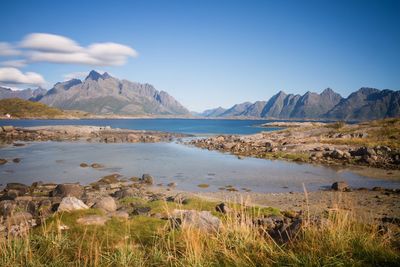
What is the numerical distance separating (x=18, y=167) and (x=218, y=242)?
39440 mm

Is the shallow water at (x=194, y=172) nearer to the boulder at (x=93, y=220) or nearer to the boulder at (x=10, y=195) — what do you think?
the boulder at (x=10, y=195)

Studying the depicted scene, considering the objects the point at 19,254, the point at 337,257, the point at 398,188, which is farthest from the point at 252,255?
the point at 398,188

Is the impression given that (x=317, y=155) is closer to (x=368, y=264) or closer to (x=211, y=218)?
(x=211, y=218)

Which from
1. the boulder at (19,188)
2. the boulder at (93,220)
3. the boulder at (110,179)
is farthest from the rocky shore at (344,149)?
the boulder at (93,220)

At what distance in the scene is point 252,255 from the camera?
7867 millimetres

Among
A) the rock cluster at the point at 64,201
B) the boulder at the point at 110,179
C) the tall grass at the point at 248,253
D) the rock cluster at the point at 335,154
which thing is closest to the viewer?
the tall grass at the point at 248,253

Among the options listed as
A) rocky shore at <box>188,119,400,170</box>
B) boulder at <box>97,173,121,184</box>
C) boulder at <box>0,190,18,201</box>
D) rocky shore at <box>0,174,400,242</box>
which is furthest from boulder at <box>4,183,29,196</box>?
rocky shore at <box>188,119,400,170</box>

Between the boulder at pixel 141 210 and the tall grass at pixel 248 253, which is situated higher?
the tall grass at pixel 248 253

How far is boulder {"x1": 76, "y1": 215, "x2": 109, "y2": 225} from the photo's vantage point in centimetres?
1324

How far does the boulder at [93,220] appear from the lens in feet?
43.4

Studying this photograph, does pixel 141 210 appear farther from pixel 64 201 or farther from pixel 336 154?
pixel 336 154

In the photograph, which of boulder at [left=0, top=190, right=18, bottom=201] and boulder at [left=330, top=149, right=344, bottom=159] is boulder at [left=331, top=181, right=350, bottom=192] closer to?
boulder at [left=330, top=149, right=344, bottom=159]

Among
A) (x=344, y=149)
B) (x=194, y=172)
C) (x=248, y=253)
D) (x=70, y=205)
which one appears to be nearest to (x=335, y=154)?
(x=344, y=149)

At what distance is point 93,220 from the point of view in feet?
44.6
